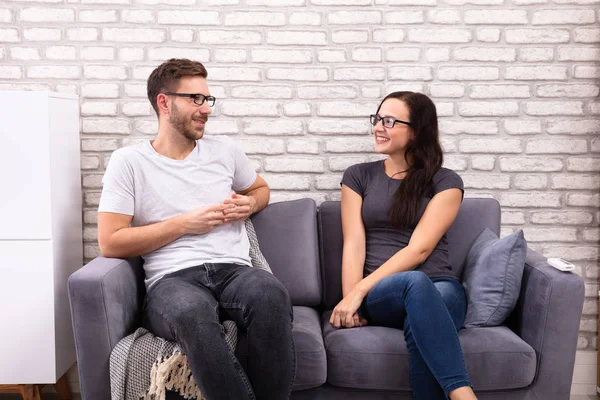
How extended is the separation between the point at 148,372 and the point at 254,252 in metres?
0.66

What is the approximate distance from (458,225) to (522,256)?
372 millimetres

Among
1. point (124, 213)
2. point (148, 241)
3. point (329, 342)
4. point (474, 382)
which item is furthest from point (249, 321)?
point (474, 382)

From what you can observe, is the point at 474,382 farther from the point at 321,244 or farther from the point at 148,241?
the point at 148,241

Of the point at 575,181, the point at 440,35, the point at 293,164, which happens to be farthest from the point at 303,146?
the point at 575,181

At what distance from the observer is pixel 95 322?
1846 mm

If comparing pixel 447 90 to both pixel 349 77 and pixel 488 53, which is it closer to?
pixel 488 53

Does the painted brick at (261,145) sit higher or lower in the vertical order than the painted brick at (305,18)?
lower

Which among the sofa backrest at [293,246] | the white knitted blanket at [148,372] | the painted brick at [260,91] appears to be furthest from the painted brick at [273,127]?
the white knitted blanket at [148,372]

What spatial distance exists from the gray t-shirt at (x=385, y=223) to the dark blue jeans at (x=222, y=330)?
1.60ft

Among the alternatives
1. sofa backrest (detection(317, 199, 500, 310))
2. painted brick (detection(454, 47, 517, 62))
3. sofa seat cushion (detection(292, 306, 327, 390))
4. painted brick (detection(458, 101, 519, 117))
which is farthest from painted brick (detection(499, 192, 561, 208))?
sofa seat cushion (detection(292, 306, 327, 390))

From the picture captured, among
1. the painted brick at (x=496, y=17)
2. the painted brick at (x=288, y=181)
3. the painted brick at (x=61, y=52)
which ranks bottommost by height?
the painted brick at (x=288, y=181)

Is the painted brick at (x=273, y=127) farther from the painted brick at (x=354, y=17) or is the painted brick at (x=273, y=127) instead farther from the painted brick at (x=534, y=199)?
the painted brick at (x=534, y=199)

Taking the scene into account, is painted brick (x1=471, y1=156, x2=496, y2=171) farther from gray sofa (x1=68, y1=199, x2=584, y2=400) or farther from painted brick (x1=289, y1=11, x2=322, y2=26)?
painted brick (x1=289, y1=11, x2=322, y2=26)

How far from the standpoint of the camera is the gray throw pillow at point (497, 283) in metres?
2.12
